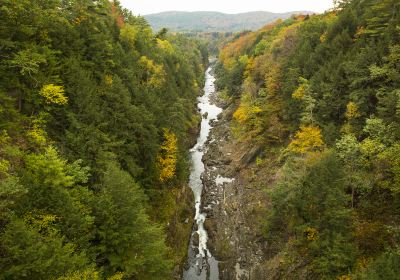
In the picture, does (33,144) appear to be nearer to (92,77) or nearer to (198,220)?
(92,77)

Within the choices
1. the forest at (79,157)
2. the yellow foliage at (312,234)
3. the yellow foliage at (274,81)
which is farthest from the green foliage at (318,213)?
the yellow foliage at (274,81)

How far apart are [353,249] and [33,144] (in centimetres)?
2574

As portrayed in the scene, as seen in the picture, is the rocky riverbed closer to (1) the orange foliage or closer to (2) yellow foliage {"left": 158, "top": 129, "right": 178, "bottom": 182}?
(2) yellow foliage {"left": 158, "top": 129, "right": 178, "bottom": 182}

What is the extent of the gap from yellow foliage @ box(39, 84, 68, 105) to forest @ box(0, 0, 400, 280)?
0.14m

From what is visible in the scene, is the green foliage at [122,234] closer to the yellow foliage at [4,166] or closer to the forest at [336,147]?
the yellow foliage at [4,166]

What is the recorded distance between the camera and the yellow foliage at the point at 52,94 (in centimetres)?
2594

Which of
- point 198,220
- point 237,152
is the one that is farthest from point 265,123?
point 198,220

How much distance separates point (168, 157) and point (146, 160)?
4.43m

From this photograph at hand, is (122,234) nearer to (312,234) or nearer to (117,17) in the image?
(312,234)

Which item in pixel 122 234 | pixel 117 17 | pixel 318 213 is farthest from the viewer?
pixel 117 17

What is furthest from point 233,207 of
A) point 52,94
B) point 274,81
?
point 52,94

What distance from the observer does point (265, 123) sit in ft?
173

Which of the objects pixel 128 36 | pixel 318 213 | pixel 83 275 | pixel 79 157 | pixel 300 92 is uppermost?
pixel 128 36

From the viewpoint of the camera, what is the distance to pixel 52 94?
87.1ft
